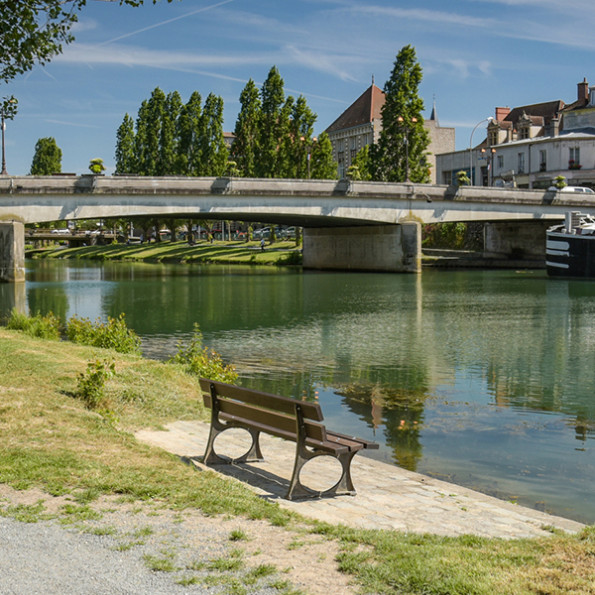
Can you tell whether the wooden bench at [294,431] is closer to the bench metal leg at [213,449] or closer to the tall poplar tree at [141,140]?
the bench metal leg at [213,449]

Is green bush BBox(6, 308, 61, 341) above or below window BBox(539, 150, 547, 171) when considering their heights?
below

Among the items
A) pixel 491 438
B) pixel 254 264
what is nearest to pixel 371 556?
pixel 491 438

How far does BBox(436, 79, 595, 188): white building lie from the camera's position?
288ft

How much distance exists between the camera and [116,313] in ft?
→ 112

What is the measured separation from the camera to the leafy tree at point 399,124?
73.8m

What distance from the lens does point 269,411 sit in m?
8.63

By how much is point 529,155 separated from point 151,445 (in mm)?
89336

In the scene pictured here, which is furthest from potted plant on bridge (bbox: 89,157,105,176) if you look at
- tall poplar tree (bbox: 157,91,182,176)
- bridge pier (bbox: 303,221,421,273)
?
tall poplar tree (bbox: 157,91,182,176)

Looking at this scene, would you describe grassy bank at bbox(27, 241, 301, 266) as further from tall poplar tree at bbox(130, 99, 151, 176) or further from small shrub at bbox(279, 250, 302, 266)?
tall poplar tree at bbox(130, 99, 151, 176)

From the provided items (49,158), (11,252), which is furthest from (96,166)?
(49,158)

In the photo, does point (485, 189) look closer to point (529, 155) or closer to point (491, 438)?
point (529, 155)

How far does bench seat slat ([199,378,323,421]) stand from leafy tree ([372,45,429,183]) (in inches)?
2582

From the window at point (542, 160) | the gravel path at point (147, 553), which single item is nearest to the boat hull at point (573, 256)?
the window at point (542, 160)

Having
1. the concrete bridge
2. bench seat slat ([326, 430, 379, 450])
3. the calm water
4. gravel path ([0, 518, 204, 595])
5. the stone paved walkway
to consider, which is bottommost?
the calm water
